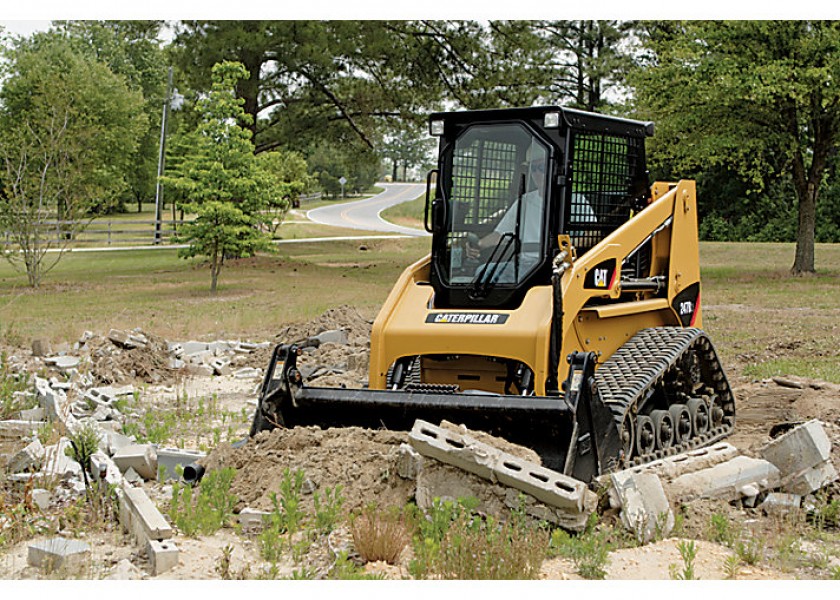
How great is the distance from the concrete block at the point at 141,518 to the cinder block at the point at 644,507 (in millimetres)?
2746

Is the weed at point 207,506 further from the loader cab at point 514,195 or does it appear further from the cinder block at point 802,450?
the cinder block at point 802,450

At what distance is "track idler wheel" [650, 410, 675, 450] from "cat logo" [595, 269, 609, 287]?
1079 mm

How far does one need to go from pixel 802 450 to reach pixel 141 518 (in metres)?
4.49

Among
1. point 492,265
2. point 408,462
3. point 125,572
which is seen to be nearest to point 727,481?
point 408,462

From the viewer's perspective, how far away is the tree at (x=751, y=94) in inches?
960

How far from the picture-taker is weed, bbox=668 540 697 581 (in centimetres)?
562

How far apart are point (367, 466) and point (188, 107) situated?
2953 centimetres

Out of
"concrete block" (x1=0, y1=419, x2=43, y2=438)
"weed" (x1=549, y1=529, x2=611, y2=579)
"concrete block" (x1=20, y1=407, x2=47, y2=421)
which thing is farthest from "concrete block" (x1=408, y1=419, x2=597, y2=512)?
"concrete block" (x1=20, y1=407, x2=47, y2=421)

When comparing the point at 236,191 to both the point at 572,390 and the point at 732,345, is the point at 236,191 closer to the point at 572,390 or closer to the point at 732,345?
the point at 732,345

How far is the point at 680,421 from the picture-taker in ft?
28.0

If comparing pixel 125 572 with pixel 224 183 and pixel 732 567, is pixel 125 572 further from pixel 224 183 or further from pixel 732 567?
pixel 224 183

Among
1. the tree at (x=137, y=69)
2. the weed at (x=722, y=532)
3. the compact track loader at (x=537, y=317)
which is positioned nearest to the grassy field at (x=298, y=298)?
the compact track loader at (x=537, y=317)

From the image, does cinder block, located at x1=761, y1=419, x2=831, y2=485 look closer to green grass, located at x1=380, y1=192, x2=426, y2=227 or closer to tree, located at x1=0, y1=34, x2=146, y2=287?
tree, located at x1=0, y1=34, x2=146, y2=287

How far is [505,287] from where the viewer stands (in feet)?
26.7
